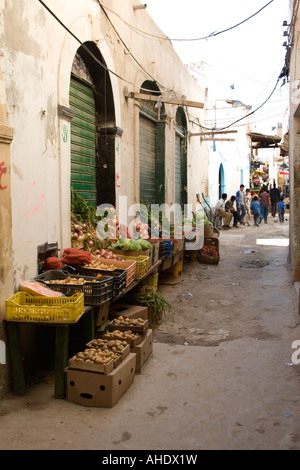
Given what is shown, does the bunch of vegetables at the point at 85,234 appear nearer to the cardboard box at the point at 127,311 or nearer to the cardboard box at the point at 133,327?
the cardboard box at the point at 127,311

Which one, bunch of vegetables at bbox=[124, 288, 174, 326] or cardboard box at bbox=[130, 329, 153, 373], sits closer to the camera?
cardboard box at bbox=[130, 329, 153, 373]

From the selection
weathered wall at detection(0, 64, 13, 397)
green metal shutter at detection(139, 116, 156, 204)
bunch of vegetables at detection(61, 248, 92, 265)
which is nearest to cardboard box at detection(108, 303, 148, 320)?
bunch of vegetables at detection(61, 248, 92, 265)

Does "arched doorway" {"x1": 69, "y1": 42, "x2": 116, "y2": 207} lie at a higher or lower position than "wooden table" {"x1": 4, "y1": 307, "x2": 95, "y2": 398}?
higher

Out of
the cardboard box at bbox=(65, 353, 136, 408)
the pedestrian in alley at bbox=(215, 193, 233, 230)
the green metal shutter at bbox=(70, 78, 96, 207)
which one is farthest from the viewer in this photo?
the pedestrian in alley at bbox=(215, 193, 233, 230)

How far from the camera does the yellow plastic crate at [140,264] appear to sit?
6117mm

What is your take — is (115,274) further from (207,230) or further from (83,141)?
(207,230)

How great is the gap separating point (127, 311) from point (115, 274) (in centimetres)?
80

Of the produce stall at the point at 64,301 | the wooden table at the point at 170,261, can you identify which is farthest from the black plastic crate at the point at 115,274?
the wooden table at the point at 170,261

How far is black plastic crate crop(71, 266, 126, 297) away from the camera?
497 cm

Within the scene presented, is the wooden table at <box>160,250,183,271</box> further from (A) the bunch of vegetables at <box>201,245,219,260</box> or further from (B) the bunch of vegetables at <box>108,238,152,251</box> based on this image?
(A) the bunch of vegetables at <box>201,245,219,260</box>

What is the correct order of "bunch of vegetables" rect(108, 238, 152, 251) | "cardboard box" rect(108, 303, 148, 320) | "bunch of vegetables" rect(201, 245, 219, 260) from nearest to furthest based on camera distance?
1. "cardboard box" rect(108, 303, 148, 320)
2. "bunch of vegetables" rect(108, 238, 152, 251)
3. "bunch of vegetables" rect(201, 245, 219, 260)

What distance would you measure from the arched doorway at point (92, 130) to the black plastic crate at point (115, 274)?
1.90 m

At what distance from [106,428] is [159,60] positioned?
9317 millimetres
